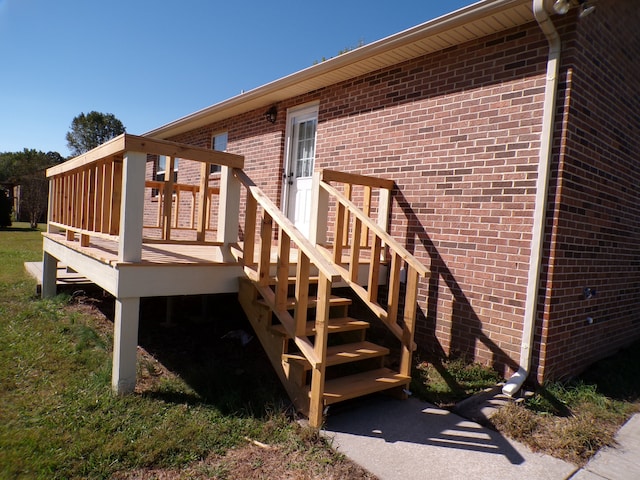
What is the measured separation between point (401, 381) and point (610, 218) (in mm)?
2855

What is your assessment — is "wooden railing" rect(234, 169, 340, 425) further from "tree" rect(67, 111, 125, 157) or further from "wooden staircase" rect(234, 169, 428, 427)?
"tree" rect(67, 111, 125, 157)

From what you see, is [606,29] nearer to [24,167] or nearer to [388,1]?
[388,1]

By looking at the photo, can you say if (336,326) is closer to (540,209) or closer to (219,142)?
(540,209)

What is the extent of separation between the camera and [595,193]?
13.5 feet

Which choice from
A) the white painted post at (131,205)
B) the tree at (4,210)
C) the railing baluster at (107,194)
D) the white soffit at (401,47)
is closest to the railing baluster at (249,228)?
the white painted post at (131,205)

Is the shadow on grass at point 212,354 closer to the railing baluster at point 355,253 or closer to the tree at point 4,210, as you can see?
the railing baluster at point 355,253

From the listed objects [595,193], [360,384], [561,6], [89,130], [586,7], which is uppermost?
[89,130]

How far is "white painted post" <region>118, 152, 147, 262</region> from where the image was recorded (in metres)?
3.25

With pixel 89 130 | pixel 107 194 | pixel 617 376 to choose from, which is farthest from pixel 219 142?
→ pixel 89 130

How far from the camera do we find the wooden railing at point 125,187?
327 centimetres

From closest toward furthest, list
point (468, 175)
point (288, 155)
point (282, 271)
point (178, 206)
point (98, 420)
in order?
point (98, 420) → point (282, 271) → point (468, 175) → point (288, 155) → point (178, 206)

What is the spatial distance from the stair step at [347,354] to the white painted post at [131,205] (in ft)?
4.74

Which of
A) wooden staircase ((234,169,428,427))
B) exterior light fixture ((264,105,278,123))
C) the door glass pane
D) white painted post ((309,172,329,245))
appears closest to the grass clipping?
wooden staircase ((234,169,428,427))

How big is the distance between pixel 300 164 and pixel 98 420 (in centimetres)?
446
